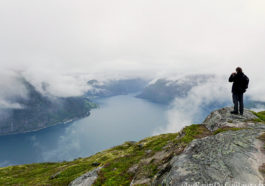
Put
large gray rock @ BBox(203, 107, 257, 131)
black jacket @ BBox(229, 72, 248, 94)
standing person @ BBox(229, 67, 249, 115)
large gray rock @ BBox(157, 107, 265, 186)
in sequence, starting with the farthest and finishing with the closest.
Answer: black jacket @ BBox(229, 72, 248, 94) < standing person @ BBox(229, 67, 249, 115) < large gray rock @ BBox(203, 107, 257, 131) < large gray rock @ BBox(157, 107, 265, 186)

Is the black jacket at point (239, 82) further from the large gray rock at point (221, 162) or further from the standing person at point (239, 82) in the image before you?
the large gray rock at point (221, 162)

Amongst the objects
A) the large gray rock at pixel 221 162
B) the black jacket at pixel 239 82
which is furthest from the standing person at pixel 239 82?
the large gray rock at pixel 221 162

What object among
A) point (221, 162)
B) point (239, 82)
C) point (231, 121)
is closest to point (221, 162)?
point (221, 162)

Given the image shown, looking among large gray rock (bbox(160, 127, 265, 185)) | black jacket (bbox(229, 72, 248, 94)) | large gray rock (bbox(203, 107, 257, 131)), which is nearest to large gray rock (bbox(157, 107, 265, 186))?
large gray rock (bbox(160, 127, 265, 185))

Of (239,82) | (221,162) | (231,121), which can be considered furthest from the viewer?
(231,121)

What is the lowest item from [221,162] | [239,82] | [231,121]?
[231,121]

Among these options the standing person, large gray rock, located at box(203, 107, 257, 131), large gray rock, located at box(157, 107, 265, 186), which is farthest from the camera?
the standing person

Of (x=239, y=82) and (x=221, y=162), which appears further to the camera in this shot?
(x=239, y=82)

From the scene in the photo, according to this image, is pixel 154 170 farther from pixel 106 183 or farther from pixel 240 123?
pixel 240 123

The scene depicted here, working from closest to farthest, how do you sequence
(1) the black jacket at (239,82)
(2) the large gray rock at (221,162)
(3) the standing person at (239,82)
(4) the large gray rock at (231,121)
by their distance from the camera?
1. (2) the large gray rock at (221,162)
2. (4) the large gray rock at (231,121)
3. (3) the standing person at (239,82)
4. (1) the black jacket at (239,82)

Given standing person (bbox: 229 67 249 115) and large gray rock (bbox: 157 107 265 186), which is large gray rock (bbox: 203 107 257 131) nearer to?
standing person (bbox: 229 67 249 115)

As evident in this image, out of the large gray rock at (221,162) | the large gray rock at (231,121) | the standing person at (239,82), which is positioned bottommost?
the large gray rock at (231,121)

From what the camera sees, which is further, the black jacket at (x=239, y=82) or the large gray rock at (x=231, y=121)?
the black jacket at (x=239, y=82)

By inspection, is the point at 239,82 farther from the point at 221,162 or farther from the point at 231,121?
the point at 221,162
